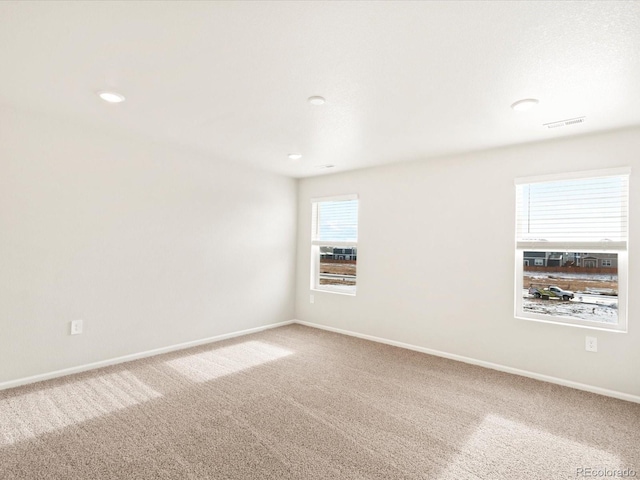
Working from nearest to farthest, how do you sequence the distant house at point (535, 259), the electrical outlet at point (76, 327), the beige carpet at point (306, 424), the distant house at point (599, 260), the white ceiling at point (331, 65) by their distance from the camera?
the white ceiling at point (331, 65) → the beige carpet at point (306, 424) → the distant house at point (599, 260) → the electrical outlet at point (76, 327) → the distant house at point (535, 259)

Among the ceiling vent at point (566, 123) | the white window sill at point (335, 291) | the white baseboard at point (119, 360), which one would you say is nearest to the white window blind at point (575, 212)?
the ceiling vent at point (566, 123)

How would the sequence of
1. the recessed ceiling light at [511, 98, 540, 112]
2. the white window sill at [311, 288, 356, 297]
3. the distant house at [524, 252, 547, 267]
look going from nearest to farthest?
1. the recessed ceiling light at [511, 98, 540, 112]
2. the distant house at [524, 252, 547, 267]
3. the white window sill at [311, 288, 356, 297]

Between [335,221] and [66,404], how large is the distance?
3619mm

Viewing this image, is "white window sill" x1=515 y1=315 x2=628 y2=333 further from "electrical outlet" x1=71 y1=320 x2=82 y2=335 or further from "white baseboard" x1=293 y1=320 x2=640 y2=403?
"electrical outlet" x1=71 y1=320 x2=82 y2=335

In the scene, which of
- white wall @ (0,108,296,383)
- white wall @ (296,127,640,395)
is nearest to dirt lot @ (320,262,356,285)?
white wall @ (296,127,640,395)

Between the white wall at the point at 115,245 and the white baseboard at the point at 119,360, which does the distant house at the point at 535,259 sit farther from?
the white baseboard at the point at 119,360

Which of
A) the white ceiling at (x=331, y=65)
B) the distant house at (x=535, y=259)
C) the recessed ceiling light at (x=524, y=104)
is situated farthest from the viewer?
the distant house at (x=535, y=259)

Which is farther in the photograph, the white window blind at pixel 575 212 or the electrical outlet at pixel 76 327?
the electrical outlet at pixel 76 327

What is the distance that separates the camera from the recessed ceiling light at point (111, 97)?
258 cm

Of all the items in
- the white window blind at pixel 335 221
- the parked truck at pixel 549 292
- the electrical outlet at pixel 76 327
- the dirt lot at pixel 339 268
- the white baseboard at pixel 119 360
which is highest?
the white window blind at pixel 335 221

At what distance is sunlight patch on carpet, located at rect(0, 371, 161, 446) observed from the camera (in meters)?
2.36

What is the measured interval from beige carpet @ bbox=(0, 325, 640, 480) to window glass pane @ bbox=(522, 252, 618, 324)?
707 millimetres

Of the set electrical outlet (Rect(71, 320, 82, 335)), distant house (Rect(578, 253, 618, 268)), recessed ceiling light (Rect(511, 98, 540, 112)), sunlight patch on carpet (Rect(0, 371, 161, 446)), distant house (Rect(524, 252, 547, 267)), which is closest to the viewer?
sunlight patch on carpet (Rect(0, 371, 161, 446))

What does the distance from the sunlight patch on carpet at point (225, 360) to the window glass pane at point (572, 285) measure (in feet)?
8.61
